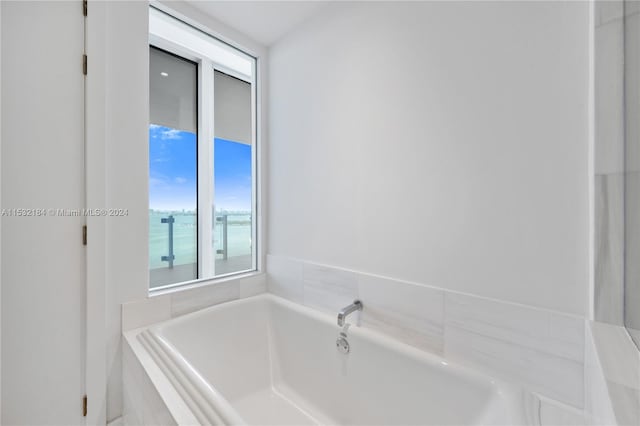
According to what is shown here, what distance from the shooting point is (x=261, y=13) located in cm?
170

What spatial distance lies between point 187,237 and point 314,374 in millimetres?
1318

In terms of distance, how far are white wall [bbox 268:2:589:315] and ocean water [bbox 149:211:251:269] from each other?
2.03 ft

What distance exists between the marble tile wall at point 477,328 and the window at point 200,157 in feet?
3.24

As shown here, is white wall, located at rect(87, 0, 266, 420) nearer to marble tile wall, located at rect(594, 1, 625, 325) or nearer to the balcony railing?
the balcony railing

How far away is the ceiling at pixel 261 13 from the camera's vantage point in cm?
163

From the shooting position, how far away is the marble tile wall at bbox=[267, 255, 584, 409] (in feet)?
2.89

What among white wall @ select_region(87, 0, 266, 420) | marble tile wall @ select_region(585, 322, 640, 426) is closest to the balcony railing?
white wall @ select_region(87, 0, 266, 420)

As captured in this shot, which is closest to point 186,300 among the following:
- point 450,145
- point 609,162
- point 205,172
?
point 205,172

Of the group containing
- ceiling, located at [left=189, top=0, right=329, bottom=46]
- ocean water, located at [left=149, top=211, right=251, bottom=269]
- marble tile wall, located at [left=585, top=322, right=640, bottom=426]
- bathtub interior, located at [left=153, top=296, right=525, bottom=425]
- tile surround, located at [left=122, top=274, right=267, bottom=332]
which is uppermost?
ceiling, located at [left=189, top=0, right=329, bottom=46]

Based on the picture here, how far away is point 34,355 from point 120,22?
65.2 inches

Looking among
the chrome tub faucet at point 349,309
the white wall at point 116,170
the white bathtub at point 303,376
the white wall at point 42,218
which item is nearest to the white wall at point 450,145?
the chrome tub faucet at point 349,309

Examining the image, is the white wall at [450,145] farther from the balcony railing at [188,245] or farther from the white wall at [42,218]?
the white wall at [42,218]

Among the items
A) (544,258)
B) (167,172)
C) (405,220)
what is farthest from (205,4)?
(544,258)

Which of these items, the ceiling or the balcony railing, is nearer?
the ceiling
